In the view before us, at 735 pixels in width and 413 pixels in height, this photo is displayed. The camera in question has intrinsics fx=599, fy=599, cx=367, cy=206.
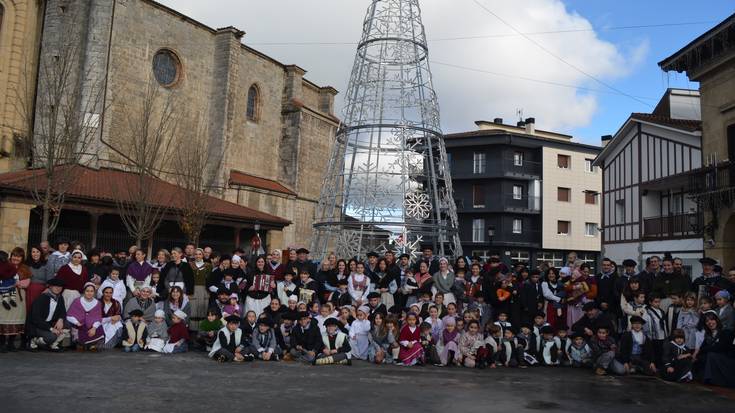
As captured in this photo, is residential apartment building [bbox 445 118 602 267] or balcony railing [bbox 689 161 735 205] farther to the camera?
residential apartment building [bbox 445 118 602 267]

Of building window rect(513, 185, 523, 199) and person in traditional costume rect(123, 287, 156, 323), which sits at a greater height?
building window rect(513, 185, 523, 199)

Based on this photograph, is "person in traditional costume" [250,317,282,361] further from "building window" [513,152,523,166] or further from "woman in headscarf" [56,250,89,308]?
"building window" [513,152,523,166]

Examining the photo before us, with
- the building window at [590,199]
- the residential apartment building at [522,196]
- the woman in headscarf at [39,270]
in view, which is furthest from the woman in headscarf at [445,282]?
the building window at [590,199]

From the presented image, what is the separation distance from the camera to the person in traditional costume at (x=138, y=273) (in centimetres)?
1028

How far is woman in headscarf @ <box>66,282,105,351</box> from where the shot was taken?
30.3ft

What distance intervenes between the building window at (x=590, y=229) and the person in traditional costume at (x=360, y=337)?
35.9m

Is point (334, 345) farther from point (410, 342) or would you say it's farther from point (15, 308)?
point (15, 308)

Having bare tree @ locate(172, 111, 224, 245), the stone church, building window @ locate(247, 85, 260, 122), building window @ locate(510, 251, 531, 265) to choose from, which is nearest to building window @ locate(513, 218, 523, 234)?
building window @ locate(510, 251, 531, 265)

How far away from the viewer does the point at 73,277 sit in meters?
9.46

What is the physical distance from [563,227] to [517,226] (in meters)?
3.42

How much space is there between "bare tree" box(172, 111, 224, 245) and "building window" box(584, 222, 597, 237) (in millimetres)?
27099

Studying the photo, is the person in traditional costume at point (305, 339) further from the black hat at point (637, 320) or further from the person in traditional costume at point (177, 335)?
the black hat at point (637, 320)

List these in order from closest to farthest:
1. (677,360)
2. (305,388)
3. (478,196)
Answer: (305,388) → (677,360) → (478,196)

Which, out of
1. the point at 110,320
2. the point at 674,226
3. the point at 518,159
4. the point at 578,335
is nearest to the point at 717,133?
the point at 674,226
